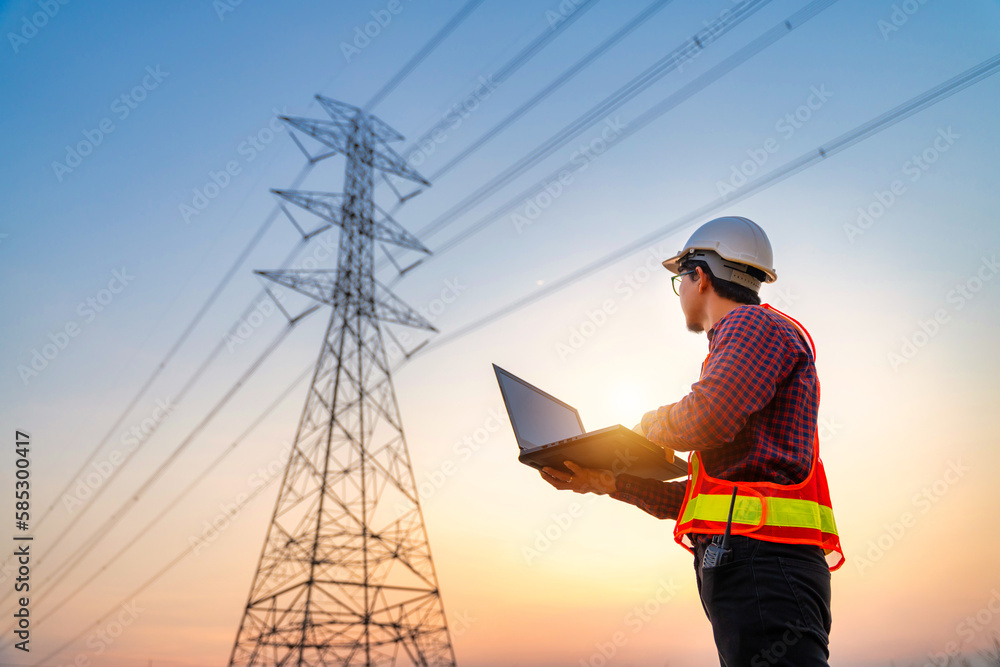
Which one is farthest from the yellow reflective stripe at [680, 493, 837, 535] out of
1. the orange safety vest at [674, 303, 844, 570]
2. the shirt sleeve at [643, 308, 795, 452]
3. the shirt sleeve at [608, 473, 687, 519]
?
the shirt sleeve at [608, 473, 687, 519]

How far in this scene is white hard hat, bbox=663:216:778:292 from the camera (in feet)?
9.21

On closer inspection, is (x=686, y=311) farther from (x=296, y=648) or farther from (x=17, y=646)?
(x=17, y=646)

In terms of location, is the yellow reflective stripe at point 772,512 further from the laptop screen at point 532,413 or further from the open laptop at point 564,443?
the laptop screen at point 532,413

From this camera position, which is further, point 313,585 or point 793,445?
point 313,585

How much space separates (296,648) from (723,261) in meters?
13.3

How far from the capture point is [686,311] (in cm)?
288

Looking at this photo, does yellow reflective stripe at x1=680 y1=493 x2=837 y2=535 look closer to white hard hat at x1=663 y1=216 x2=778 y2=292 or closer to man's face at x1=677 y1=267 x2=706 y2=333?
man's face at x1=677 y1=267 x2=706 y2=333

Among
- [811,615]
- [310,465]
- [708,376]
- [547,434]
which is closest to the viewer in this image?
[811,615]

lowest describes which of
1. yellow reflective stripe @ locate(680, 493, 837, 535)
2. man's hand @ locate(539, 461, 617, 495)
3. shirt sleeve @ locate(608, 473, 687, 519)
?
yellow reflective stripe @ locate(680, 493, 837, 535)

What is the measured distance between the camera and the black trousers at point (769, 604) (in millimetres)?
2076

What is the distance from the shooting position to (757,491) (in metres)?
2.24

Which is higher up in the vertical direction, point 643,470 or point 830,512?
point 643,470

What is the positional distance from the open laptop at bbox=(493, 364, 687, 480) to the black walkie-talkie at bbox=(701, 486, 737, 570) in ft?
1.39

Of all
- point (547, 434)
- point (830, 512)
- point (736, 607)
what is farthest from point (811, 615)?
point (547, 434)
